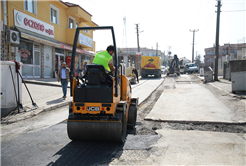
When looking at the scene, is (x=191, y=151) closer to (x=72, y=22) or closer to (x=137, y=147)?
(x=137, y=147)

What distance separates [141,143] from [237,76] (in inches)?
352

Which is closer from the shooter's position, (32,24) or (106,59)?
(106,59)

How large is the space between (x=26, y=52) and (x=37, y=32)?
183 cm

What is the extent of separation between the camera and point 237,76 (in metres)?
11.3

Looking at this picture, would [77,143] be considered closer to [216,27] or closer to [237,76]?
[237,76]

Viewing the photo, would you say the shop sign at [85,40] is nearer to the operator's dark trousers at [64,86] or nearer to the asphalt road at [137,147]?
the operator's dark trousers at [64,86]

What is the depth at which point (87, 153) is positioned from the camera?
394 cm

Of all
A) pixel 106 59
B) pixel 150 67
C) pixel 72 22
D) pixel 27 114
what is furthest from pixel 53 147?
pixel 150 67

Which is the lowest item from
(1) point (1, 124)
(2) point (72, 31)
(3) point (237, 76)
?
(1) point (1, 124)

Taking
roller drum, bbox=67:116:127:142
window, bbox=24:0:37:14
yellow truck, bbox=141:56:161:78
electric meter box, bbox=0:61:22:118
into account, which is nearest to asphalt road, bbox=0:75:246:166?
roller drum, bbox=67:116:127:142

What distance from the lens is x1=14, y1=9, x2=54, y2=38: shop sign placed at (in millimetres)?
14060

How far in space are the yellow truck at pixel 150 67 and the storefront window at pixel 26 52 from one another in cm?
1514

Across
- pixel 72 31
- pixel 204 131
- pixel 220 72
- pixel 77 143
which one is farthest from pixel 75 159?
pixel 220 72

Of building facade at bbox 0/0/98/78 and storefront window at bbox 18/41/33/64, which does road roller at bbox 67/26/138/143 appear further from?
storefront window at bbox 18/41/33/64
